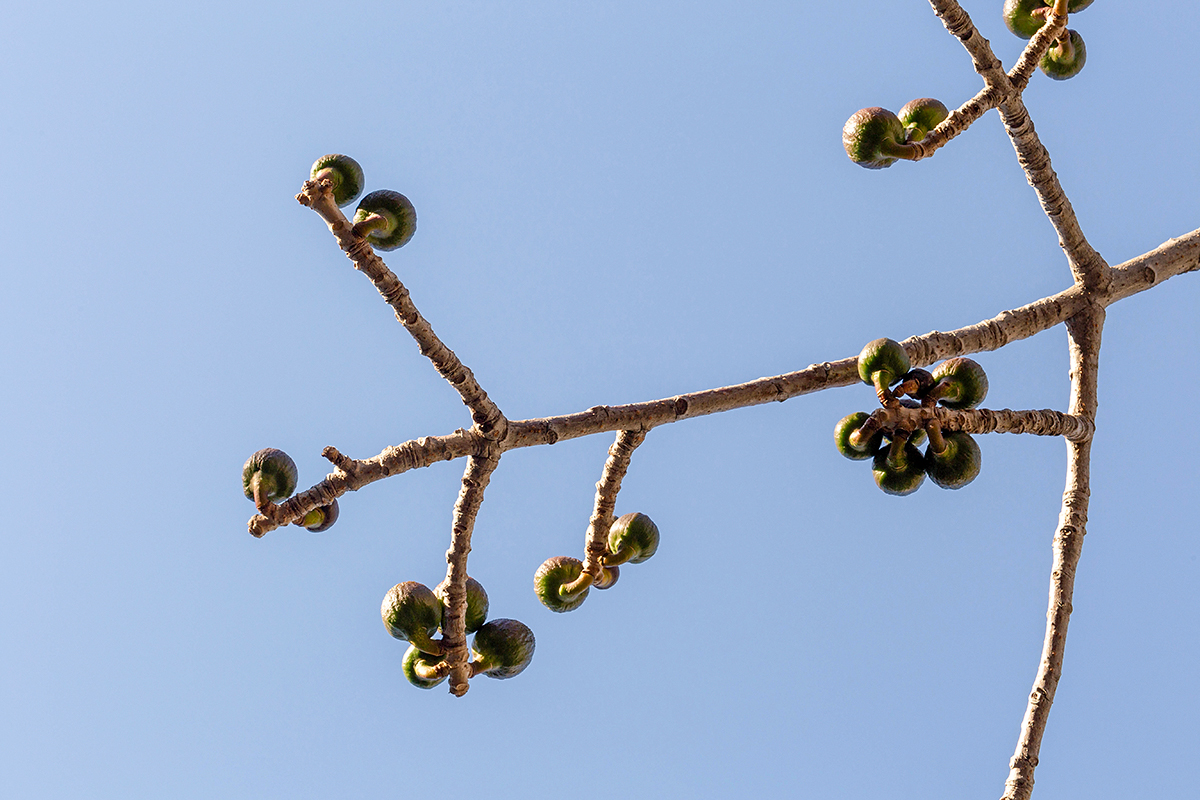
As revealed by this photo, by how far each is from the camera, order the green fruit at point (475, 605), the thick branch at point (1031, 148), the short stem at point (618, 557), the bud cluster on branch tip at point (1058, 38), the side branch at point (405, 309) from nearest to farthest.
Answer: the side branch at point (405, 309) → the green fruit at point (475, 605) → the thick branch at point (1031, 148) → the short stem at point (618, 557) → the bud cluster on branch tip at point (1058, 38)

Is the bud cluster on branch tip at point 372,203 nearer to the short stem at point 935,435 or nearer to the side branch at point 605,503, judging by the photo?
the side branch at point 605,503

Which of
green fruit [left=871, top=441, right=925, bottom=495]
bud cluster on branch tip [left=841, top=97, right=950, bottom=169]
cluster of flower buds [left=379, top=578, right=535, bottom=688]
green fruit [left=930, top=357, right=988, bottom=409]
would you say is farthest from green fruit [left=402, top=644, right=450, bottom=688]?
bud cluster on branch tip [left=841, top=97, right=950, bottom=169]

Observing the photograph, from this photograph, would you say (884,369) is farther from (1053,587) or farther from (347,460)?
(347,460)

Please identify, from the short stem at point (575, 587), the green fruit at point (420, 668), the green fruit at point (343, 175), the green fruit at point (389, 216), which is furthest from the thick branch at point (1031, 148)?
the green fruit at point (420, 668)

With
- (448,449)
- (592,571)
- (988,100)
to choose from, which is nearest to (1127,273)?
(988,100)

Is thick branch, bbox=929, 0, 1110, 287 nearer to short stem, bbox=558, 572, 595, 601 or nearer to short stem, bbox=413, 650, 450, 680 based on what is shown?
short stem, bbox=558, 572, 595, 601
